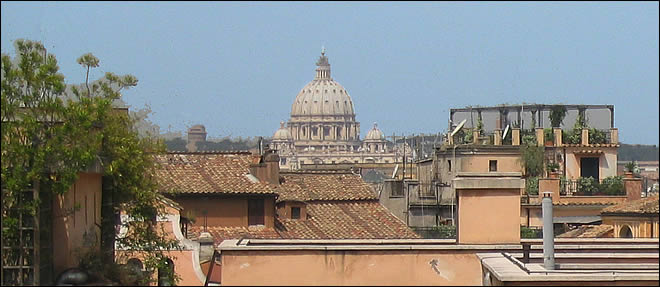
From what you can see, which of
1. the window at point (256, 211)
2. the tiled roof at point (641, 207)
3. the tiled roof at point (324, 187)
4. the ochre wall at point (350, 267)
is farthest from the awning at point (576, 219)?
the ochre wall at point (350, 267)

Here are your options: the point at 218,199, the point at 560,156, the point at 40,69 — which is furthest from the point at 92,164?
the point at 560,156

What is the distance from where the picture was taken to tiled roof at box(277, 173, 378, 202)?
152 ft

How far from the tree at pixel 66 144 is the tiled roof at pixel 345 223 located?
20170 millimetres

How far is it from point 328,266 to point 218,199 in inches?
754

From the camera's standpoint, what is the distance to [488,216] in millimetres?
20891

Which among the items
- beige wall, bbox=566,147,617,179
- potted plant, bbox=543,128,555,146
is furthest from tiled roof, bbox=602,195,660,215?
potted plant, bbox=543,128,555,146

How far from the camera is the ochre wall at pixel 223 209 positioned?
125 ft

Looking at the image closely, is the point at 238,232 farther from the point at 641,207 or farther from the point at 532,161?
the point at 532,161

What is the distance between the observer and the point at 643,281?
51.6 feet

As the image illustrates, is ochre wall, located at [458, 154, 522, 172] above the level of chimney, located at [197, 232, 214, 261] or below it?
above

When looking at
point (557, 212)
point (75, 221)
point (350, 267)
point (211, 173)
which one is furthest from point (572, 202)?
point (75, 221)

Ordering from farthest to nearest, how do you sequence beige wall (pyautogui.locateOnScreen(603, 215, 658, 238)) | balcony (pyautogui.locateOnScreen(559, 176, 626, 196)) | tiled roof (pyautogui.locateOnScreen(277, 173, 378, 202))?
balcony (pyautogui.locateOnScreen(559, 176, 626, 196)) < tiled roof (pyautogui.locateOnScreen(277, 173, 378, 202)) < beige wall (pyautogui.locateOnScreen(603, 215, 658, 238))

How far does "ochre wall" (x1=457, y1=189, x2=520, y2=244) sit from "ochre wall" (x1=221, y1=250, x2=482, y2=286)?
0.75 metres

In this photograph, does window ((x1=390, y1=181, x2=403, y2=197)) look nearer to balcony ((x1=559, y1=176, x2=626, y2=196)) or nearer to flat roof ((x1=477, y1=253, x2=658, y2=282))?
balcony ((x1=559, y1=176, x2=626, y2=196))
